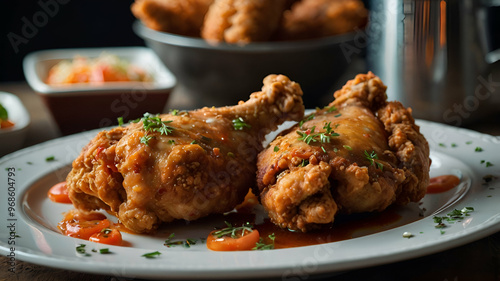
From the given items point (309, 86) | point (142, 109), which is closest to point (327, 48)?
point (309, 86)

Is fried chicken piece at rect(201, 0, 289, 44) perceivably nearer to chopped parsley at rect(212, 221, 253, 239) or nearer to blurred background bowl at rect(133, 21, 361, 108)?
blurred background bowl at rect(133, 21, 361, 108)

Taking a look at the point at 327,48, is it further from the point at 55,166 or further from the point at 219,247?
the point at 219,247

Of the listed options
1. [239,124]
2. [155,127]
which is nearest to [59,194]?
[155,127]

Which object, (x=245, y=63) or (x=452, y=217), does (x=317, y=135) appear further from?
(x=245, y=63)

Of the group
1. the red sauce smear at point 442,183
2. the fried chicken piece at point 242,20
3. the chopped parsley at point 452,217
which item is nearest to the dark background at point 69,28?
the fried chicken piece at point 242,20

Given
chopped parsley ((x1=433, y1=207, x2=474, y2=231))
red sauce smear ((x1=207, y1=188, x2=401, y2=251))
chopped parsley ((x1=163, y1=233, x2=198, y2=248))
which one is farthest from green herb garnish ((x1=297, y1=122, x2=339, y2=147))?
chopped parsley ((x1=163, y1=233, x2=198, y2=248))

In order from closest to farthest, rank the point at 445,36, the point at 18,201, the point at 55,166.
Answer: the point at 18,201 → the point at 55,166 → the point at 445,36
